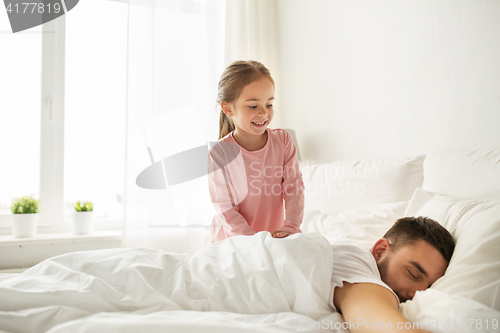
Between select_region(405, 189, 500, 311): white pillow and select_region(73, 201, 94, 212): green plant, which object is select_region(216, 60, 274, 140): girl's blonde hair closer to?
select_region(405, 189, 500, 311): white pillow

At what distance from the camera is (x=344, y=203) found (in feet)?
5.69

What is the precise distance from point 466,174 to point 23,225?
232cm

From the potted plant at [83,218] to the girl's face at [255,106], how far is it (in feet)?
4.61

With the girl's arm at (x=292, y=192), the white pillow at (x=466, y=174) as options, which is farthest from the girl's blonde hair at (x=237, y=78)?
the white pillow at (x=466, y=174)

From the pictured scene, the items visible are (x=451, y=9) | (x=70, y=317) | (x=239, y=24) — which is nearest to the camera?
(x=70, y=317)

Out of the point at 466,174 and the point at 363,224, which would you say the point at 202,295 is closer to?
the point at 363,224

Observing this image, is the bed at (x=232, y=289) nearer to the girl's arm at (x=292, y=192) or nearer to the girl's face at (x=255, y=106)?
the girl's arm at (x=292, y=192)

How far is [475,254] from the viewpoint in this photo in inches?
32.3

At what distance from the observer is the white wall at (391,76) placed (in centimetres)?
146

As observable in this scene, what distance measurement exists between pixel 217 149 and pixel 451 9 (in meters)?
1.18

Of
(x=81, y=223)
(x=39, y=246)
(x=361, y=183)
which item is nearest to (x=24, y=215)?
(x=39, y=246)

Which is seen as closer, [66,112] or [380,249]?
[380,249]

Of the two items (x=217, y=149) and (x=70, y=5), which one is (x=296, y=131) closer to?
(x=217, y=149)

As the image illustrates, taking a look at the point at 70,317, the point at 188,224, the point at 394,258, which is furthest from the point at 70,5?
the point at 394,258
